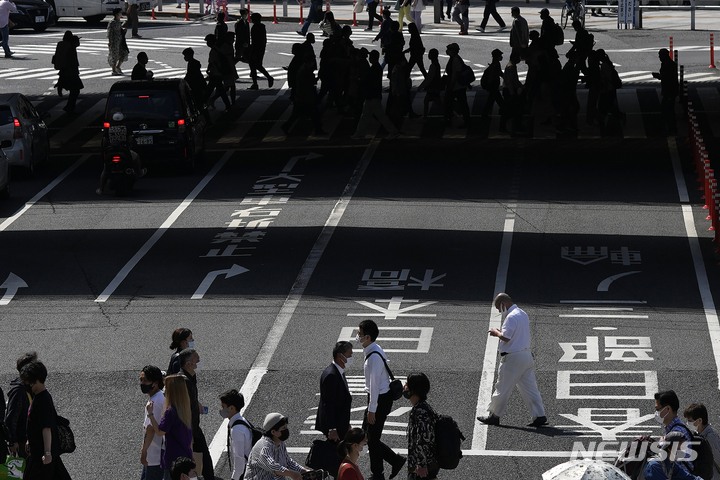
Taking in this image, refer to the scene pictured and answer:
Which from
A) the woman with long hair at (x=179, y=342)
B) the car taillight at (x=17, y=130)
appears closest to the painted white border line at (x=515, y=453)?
the woman with long hair at (x=179, y=342)

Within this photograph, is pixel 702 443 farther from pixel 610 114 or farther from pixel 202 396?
pixel 610 114

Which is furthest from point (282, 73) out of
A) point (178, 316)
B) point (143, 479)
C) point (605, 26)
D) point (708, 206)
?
point (143, 479)

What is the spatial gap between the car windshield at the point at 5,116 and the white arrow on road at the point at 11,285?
6.93m

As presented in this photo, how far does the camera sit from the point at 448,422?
10.3 meters

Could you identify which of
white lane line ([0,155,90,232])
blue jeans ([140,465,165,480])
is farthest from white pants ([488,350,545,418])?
white lane line ([0,155,90,232])

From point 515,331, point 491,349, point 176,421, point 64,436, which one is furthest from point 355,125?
point 176,421

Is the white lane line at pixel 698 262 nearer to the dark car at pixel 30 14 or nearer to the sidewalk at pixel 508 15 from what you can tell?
the sidewalk at pixel 508 15

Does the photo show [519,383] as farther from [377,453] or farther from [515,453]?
→ [377,453]

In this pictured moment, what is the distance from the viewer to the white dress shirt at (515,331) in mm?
12672

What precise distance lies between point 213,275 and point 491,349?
5.21 metres

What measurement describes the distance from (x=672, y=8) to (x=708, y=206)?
101ft

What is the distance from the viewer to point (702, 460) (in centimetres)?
934

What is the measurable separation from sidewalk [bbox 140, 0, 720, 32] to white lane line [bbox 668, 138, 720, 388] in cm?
2009

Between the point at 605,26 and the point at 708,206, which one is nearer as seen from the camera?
the point at 708,206
